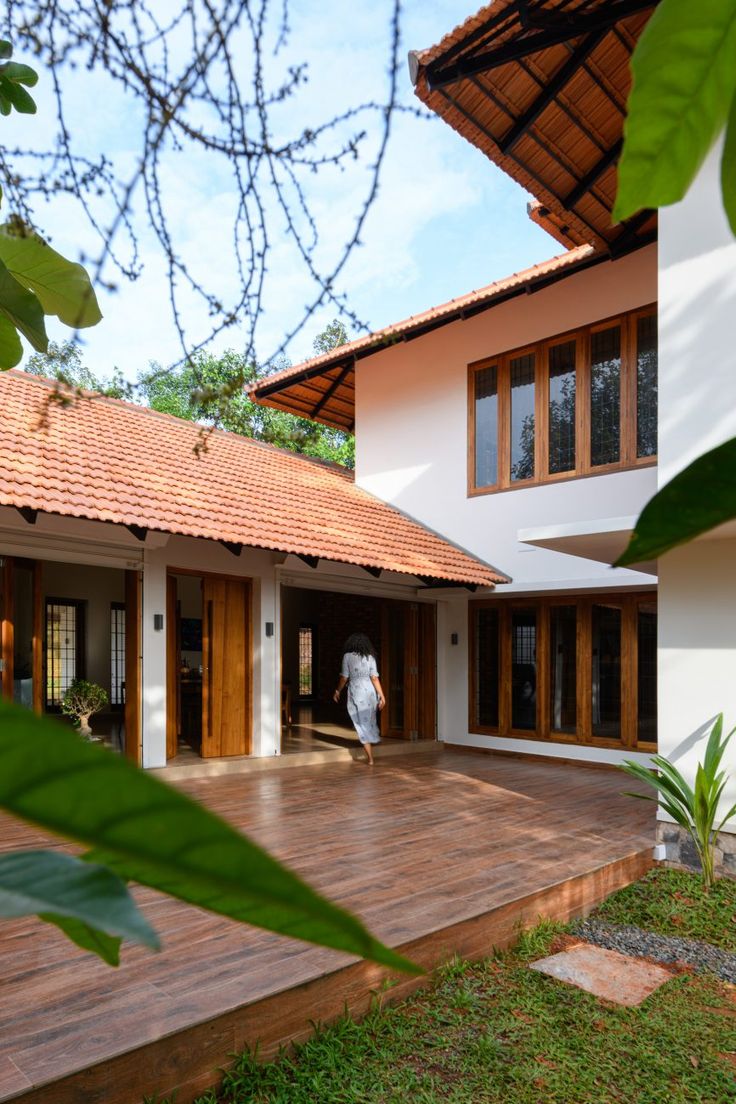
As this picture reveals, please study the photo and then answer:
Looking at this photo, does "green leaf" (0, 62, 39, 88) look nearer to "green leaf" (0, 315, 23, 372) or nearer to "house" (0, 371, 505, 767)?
"green leaf" (0, 315, 23, 372)

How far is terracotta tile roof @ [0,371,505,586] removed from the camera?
315 inches

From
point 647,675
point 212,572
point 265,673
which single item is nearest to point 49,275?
point 212,572

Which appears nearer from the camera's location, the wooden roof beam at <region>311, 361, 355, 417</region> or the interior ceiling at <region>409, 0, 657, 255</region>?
the interior ceiling at <region>409, 0, 657, 255</region>

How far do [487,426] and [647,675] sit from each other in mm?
4154

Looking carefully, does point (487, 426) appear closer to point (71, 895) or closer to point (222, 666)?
point (222, 666)

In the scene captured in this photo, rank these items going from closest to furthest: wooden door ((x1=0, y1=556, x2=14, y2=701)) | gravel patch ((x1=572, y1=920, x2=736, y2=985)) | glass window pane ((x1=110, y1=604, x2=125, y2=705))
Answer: gravel patch ((x1=572, y1=920, x2=736, y2=985)), wooden door ((x1=0, y1=556, x2=14, y2=701)), glass window pane ((x1=110, y1=604, x2=125, y2=705))

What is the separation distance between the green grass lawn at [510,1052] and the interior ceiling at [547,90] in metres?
6.08

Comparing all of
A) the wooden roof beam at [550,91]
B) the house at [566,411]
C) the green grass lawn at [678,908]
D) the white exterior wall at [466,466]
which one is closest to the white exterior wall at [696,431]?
the house at [566,411]

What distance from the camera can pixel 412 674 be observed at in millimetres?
12250

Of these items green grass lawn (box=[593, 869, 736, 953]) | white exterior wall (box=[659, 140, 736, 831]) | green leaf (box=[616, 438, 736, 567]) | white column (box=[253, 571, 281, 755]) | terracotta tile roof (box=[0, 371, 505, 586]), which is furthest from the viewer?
white column (box=[253, 571, 281, 755])

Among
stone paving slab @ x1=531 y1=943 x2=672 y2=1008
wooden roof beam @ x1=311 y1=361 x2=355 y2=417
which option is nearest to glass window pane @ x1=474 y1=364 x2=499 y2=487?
wooden roof beam @ x1=311 y1=361 x2=355 y2=417

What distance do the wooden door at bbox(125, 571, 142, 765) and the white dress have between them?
276cm

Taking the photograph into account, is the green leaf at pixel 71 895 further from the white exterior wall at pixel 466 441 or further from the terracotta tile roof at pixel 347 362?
the white exterior wall at pixel 466 441

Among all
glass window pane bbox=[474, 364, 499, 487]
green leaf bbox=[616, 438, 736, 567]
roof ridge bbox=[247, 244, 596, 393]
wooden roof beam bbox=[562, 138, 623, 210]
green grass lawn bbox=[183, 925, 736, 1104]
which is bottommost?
green grass lawn bbox=[183, 925, 736, 1104]
